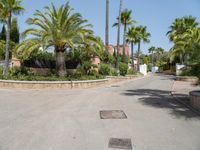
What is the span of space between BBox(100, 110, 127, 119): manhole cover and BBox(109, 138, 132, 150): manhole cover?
293 cm

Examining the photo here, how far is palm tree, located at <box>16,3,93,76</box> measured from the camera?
2144cm

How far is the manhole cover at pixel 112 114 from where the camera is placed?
10031 mm

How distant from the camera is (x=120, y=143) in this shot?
677 centimetres

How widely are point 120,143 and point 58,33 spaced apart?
52.5 ft

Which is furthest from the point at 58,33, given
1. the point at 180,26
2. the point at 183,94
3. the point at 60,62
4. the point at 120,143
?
the point at 180,26

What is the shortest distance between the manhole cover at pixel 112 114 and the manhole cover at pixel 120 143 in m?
2.93

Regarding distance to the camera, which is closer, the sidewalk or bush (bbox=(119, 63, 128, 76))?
the sidewalk

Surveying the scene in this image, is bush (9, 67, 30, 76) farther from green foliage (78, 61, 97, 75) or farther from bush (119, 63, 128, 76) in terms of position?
bush (119, 63, 128, 76)

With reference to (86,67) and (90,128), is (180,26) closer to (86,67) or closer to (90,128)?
(86,67)

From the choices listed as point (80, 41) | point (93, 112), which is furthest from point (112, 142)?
point (80, 41)

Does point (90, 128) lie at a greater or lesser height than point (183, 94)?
lesser

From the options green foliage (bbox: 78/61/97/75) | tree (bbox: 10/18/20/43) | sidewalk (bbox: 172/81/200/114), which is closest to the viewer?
sidewalk (bbox: 172/81/200/114)

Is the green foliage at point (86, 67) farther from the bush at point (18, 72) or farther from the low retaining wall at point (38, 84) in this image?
the low retaining wall at point (38, 84)

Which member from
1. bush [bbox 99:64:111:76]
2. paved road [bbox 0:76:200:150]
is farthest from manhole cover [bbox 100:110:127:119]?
bush [bbox 99:64:111:76]
